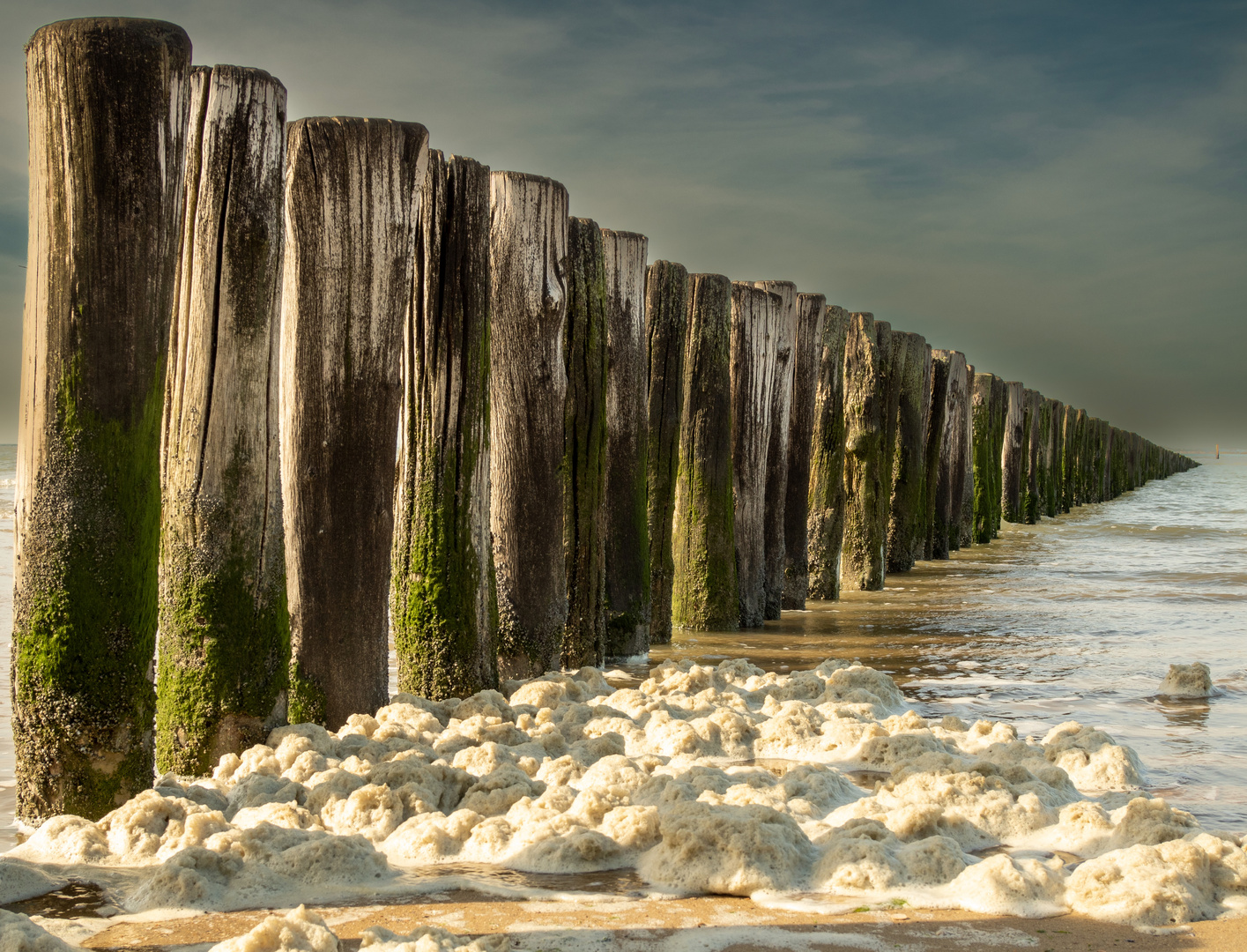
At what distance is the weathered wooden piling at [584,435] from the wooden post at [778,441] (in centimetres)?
222

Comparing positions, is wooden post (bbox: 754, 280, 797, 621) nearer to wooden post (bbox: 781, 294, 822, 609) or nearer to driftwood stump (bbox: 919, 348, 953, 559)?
wooden post (bbox: 781, 294, 822, 609)

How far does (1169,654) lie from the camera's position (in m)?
6.57

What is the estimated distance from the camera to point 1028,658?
6449mm

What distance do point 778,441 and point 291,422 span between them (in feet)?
14.3

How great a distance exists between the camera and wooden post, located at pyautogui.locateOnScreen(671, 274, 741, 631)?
6859mm

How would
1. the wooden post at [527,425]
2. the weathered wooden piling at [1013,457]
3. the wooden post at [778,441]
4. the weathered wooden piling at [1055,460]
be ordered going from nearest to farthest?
1. the wooden post at [527,425]
2. the wooden post at [778,441]
3. the weathered wooden piling at [1013,457]
4. the weathered wooden piling at [1055,460]

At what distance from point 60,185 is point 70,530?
96 centimetres

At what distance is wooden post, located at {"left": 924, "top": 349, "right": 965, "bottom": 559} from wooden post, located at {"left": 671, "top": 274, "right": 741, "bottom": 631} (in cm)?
568

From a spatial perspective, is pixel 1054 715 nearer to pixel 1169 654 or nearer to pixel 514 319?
pixel 1169 654

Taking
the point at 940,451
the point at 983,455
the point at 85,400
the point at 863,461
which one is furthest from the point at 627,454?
the point at 983,455

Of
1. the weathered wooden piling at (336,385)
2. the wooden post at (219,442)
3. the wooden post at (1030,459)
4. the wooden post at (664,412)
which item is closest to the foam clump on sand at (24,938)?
the wooden post at (219,442)

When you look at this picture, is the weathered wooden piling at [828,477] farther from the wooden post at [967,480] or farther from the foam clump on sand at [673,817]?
the wooden post at [967,480]

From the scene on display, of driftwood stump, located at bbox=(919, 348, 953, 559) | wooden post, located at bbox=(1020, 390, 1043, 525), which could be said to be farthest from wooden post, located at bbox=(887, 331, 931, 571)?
wooden post, located at bbox=(1020, 390, 1043, 525)

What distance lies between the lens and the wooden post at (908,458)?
427 inches
